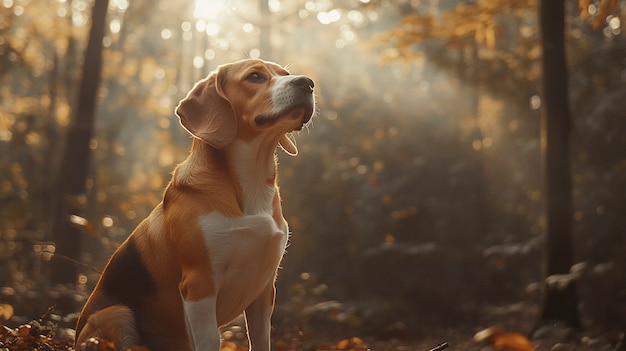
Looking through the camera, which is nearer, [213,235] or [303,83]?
[213,235]

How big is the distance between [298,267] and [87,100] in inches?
212

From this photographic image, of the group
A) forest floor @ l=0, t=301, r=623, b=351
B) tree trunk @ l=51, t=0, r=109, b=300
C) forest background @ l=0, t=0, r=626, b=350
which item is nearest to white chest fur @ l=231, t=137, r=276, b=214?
forest floor @ l=0, t=301, r=623, b=351

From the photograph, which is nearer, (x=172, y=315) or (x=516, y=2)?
(x=172, y=315)

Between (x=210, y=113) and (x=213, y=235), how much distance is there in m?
0.83

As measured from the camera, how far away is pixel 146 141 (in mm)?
29969

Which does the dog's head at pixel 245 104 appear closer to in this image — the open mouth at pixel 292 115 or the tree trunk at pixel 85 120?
the open mouth at pixel 292 115

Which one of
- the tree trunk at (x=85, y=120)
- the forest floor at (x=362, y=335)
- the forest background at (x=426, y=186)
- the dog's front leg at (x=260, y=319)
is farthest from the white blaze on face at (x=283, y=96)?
the tree trunk at (x=85, y=120)

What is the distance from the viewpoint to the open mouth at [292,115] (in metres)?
4.27

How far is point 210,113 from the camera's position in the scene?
4328 millimetres

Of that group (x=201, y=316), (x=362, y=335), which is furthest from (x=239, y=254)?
(x=362, y=335)

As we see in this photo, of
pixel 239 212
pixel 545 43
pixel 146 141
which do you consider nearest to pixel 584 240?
pixel 545 43

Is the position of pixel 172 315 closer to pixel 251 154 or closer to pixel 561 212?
pixel 251 154

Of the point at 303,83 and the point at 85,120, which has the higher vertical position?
the point at 303,83

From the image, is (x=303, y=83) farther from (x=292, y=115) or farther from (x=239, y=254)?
(x=239, y=254)
